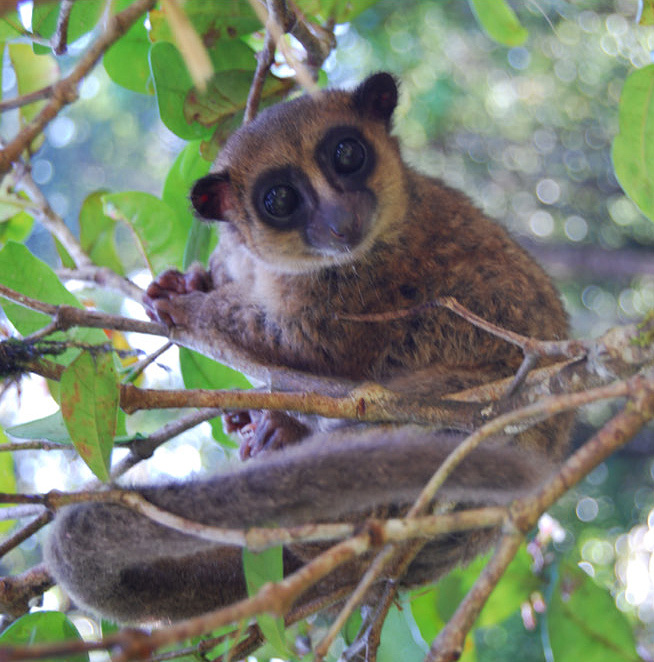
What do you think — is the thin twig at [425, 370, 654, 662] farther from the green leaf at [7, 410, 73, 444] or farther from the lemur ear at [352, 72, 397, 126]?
the lemur ear at [352, 72, 397, 126]

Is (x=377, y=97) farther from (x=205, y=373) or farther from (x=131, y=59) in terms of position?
(x=205, y=373)

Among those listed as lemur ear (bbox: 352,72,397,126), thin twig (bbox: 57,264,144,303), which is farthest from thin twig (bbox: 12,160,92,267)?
lemur ear (bbox: 352,72,397,126)

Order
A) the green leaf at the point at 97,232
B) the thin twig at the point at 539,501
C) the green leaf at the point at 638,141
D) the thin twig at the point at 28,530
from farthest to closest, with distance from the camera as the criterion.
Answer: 1. the green leaf at the point at 97,232
2. the green leaf at the point at 638,141
3. the thin twig at the point at 28,530
4. the thin twig at the point at 539,501

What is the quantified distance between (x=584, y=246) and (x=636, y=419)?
7.33 m

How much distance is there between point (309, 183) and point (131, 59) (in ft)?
3.42

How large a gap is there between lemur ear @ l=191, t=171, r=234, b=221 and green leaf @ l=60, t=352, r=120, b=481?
149 centimetres

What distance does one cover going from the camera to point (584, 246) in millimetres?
8523

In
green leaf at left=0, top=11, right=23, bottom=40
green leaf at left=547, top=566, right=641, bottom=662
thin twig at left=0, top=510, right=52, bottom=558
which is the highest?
green leaf at left=0, top=11, right=23, bottom=40

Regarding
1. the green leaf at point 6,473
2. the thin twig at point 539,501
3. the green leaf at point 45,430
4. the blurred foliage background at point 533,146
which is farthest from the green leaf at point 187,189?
the blurred foliage background at point 533,146

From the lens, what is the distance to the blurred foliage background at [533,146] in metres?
7.29

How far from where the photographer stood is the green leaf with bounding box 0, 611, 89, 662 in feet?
7.23

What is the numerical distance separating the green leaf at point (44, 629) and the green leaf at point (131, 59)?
7.98ft

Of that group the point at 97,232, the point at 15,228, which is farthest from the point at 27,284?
the point at 15,228

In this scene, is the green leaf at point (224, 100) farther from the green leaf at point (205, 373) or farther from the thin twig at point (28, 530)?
the thin twig at point (28, 530)
